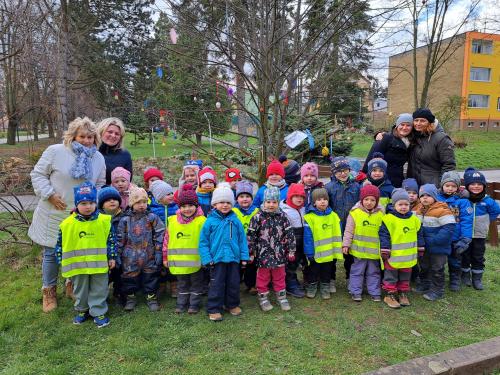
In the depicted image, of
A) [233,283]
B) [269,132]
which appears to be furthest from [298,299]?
[269,132]

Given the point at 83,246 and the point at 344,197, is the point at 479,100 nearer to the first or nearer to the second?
the point at 344,197

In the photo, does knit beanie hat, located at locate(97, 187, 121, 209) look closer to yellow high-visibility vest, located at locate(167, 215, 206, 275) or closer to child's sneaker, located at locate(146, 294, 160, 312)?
yellow high-visibility vest, located at locate(167, 215, 206, 275)

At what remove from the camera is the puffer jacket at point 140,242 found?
3.75 m

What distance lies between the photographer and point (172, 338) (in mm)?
3299

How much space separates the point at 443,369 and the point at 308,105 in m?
3.10

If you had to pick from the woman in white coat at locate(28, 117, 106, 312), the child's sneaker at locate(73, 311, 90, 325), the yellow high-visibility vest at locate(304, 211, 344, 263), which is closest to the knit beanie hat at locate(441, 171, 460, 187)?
the yellow high-visibility vest at locate(304, 211, 344, 263)

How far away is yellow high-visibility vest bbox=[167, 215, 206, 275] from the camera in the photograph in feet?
12.2

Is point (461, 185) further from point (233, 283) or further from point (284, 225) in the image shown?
point (233, 283)

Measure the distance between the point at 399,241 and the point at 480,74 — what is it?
42104 mm

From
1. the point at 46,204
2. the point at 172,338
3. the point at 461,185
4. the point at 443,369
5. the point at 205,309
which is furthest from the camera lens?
the point at 461,185

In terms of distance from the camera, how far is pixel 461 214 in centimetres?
430

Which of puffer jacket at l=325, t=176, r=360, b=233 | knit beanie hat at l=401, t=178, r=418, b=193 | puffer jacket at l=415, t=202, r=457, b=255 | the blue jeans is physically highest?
knit beanie hat at l=401, t=178, r=418, b=193

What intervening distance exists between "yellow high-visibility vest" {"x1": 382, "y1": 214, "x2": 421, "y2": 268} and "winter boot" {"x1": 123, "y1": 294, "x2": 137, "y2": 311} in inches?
106

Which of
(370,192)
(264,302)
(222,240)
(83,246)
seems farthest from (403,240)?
(83,246)
